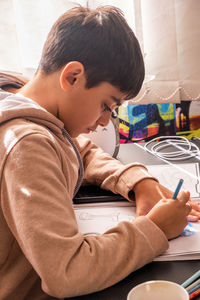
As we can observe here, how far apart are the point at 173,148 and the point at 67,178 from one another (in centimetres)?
64

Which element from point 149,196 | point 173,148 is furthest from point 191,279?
point 173,148

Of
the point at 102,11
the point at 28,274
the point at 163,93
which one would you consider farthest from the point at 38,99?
the point at 163,93

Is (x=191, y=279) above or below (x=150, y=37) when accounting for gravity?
below

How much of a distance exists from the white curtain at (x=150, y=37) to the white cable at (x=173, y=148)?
0.15 meters

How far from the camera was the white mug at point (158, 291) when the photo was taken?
0.40 meters

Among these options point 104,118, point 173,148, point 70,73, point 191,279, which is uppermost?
point 70,73

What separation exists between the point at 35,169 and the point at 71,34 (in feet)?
1.01

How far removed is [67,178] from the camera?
0.60m

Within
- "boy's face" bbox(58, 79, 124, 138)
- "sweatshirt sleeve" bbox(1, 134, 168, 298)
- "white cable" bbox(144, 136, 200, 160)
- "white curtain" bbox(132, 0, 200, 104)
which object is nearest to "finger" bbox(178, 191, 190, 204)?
"sweatshirt sleeve" bbox(1, 134, 168, 298)

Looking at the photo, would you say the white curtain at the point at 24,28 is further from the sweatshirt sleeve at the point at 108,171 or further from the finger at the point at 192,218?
the finger at the point at 192,218

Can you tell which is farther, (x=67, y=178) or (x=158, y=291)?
(x=67, y=178)

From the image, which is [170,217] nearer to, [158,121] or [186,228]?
[186,228]

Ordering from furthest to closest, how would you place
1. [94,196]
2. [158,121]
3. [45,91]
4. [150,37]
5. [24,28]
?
1. [158,121]
2. [150,37]
3. [24,28]
4. [94,196]
5. [45,91]

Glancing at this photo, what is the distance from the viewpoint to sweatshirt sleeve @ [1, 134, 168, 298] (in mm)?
446
